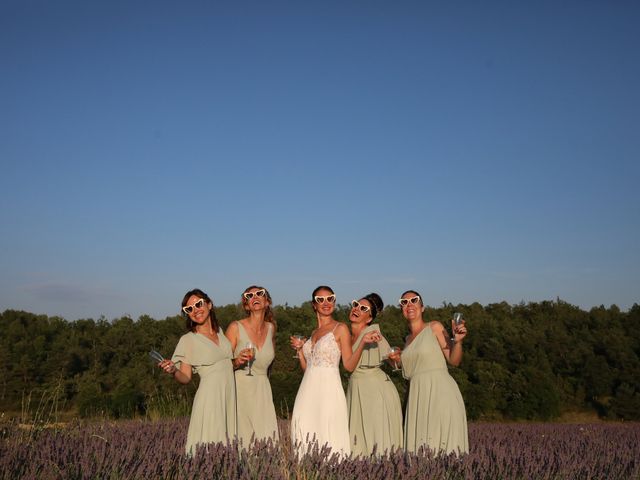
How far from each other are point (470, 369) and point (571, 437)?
9157mm

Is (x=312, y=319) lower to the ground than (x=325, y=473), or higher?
higher

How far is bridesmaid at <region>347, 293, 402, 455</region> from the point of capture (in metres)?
6.42

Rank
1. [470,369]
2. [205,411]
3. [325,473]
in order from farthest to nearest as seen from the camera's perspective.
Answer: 1. [470,369]
2. [205,411]
3. [325,473]

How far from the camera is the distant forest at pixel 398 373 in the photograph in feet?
55.0

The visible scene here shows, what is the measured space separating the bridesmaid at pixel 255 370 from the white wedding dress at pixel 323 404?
421 mm

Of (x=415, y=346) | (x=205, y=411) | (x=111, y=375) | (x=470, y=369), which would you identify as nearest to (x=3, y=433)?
(x=205, y=411)

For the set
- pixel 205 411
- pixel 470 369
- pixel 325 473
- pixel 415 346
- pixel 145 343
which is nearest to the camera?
pixel 325 473

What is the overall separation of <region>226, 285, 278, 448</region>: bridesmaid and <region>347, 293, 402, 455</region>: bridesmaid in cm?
83

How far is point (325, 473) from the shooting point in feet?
13.2

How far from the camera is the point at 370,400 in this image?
6.45 m

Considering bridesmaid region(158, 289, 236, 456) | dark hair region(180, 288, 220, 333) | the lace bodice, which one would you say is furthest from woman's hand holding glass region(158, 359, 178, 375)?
the lace bodice

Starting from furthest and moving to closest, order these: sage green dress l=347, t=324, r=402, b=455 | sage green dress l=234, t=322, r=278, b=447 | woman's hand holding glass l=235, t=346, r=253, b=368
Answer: sage green dress l=347, t=324, r=402, b=455
sage green dress l=234, t=322, r=278, b=447
woman's hand holding glass l=235, t=346, r=253, b=368

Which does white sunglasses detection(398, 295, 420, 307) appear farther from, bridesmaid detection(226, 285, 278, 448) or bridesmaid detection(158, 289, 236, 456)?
bridesmaid detection(158, 289, 236, 456)

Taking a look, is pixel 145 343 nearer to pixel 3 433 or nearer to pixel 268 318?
pixel 3 433
